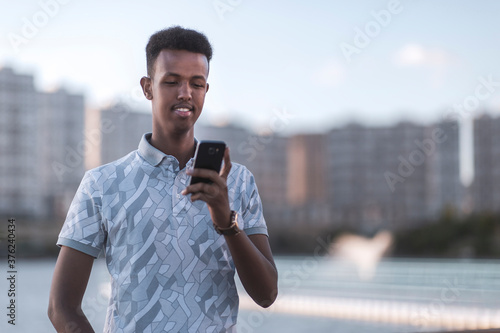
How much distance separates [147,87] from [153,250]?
37 centimetres

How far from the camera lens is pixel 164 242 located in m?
1.41

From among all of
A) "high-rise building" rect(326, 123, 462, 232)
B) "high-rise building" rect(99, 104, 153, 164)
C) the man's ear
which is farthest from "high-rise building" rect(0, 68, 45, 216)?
the man's ear

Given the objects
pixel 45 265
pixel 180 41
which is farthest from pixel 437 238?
pixel 180 41

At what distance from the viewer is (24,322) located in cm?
2003

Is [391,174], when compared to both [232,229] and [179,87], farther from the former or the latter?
[232,229]

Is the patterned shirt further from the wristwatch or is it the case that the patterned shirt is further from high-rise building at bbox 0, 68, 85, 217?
high-rise building at bbox 0, 68, 85, 217

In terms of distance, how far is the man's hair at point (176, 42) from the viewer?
58.7 inches

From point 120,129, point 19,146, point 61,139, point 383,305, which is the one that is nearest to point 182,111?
point 383,305

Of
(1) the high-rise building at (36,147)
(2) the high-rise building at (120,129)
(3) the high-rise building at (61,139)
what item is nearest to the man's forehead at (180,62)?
(1) the high-rise building at (36,147)

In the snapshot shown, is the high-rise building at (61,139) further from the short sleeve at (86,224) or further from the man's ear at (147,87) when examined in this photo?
the short sleeve at (86,224)

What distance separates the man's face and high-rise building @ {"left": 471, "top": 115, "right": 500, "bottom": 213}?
5420cm

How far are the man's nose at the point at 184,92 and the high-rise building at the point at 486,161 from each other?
178 ft

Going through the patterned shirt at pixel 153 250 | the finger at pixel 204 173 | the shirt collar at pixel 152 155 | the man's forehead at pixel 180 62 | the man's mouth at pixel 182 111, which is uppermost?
the man's forehead at pixel 180 62

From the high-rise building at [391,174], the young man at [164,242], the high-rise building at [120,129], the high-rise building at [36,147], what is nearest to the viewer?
the young man at [164,242]
